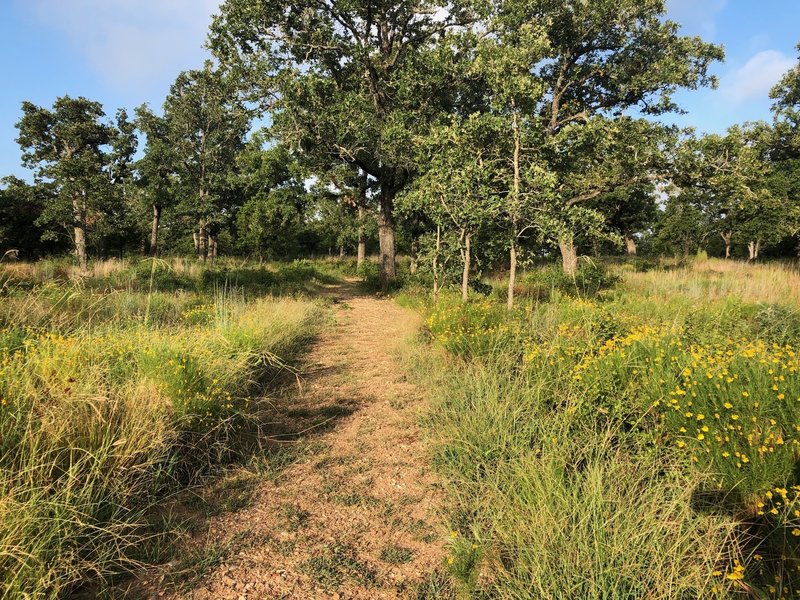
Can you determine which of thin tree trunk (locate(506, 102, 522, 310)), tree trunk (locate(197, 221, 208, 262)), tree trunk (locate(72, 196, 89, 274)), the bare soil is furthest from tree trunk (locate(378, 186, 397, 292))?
tree trunk (locate(197, 221, 208, 262))

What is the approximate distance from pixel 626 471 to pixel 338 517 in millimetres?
1866

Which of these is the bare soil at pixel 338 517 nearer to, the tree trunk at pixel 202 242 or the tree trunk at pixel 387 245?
the tree trunk at pixel 387 245

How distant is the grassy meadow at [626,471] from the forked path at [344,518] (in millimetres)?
258

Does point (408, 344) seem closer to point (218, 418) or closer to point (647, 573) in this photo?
point (218, 418)

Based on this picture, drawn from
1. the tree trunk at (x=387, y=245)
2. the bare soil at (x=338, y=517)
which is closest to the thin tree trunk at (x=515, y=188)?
the bare soil at (x=338, y=517)

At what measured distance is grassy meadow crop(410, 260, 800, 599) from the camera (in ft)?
6.40

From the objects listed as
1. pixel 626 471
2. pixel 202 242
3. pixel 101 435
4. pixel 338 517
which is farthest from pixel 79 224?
pixel 626 471

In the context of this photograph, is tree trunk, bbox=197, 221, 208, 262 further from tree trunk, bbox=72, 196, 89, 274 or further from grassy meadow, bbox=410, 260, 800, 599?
grassy meadow, bbox=410, 260, 800, 599

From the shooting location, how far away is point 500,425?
326 cm

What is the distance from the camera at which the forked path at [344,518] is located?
219 cm

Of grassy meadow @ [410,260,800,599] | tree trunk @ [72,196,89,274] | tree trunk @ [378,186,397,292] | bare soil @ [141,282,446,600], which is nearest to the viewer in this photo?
grassy meadow @ [410,260,800,599]

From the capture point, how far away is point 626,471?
2.62m

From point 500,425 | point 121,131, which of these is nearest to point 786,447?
point 500,425

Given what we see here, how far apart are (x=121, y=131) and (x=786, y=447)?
123 feet
